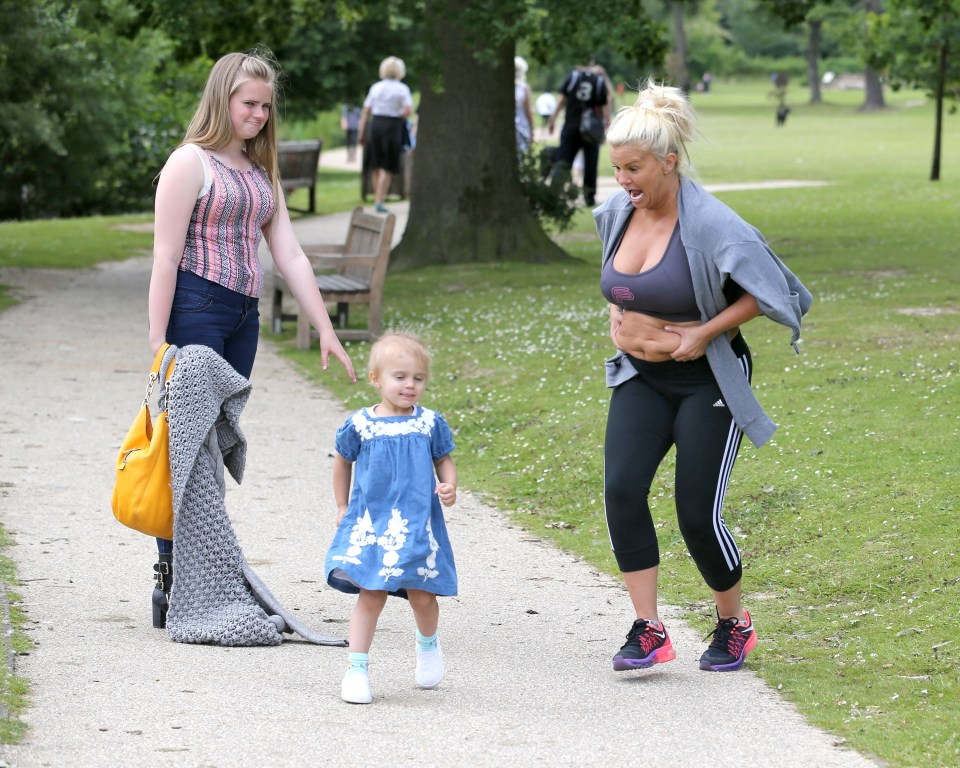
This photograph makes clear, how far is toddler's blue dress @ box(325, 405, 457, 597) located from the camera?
4492 mm

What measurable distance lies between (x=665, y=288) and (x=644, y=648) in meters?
1.15

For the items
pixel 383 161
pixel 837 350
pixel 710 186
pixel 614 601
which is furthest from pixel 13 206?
pixel 614 601

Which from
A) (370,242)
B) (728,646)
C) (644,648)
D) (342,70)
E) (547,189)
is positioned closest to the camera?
Result: (644,648)

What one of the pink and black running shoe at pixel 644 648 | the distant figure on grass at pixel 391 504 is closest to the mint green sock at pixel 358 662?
the distant figure on grass at pixel 391 504

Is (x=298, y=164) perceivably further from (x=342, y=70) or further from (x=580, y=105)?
(x=342, y=70)

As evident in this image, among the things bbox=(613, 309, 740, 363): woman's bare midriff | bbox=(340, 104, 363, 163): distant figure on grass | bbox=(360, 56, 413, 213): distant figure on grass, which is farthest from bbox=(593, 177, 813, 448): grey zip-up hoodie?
bbox=(340, 104, 363, 163): distant figure on grass

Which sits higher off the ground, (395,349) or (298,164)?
(395,349)

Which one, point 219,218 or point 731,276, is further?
point 219,218

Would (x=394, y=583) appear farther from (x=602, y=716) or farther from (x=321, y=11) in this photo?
(x=321, y=11)

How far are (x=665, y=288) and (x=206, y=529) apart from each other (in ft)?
5.89

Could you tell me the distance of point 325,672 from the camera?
194 inches

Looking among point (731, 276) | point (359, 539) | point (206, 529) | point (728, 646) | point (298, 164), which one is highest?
point (731, 276)

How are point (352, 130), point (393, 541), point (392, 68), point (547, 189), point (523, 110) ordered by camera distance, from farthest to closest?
point (352, 130)
point (523, 110)
point (392, 68)
point (547, 189)
point (393, 541)

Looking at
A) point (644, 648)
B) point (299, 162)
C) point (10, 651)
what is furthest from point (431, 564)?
point (299, 162)
